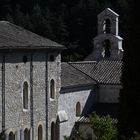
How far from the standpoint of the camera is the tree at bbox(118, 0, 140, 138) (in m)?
25.0

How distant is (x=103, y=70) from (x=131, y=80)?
16600 millimetres

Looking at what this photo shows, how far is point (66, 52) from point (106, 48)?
1013 inches

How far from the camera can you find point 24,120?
108 feet

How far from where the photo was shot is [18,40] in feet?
108

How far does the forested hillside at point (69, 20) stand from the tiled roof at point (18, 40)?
31794mm

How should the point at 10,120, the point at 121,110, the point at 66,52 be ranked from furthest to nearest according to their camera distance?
the point at 66,52
the point at 10,120
the point at 121,110

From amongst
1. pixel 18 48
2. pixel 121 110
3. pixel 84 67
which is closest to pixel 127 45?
pixel 121 110

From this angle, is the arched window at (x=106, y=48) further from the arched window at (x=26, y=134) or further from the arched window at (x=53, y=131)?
the arched window at (x=26, y=134)

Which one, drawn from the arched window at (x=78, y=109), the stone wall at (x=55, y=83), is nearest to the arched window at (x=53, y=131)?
the stone wall at (x=55, y=83)

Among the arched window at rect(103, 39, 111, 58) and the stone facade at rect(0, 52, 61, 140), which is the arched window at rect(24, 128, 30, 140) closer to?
the stone facade at rect(0, 52, 61, 140)

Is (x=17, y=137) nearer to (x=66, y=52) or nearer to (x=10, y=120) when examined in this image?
(x=10, y=120)

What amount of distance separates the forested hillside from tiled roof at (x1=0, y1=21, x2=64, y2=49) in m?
31.8

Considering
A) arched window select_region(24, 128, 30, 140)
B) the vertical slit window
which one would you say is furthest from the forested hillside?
arched window select_region(24, 128, 30, 140)

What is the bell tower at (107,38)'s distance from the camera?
4522 centimetres
